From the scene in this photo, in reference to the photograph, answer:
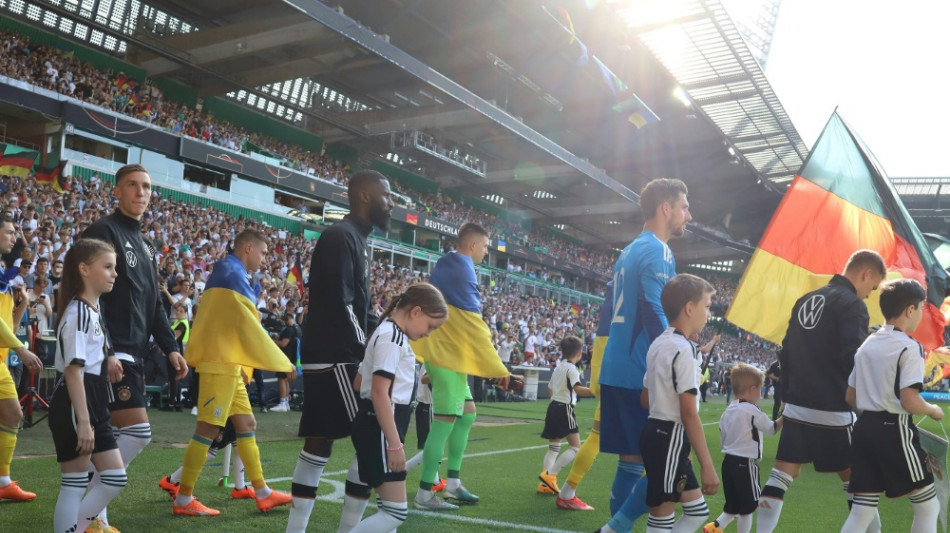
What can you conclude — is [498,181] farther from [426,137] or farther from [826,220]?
[826,220]

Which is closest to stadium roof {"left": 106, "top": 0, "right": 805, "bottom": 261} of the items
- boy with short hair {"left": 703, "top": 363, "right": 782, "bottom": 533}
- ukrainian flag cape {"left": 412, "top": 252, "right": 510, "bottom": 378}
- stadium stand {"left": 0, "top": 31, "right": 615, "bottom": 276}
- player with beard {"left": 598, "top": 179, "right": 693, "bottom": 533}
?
stadium stand {"left": 0, "top": 31, "right": 615, "bottom": 276}

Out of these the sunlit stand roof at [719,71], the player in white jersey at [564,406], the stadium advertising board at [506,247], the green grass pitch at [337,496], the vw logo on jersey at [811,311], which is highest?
the sunlit stand roof at [719,71]

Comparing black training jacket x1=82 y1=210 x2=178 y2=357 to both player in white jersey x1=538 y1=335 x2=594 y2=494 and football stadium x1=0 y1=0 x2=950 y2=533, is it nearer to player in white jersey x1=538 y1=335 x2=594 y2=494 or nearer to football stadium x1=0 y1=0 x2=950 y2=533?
football stadium x1=0 y1=0 x2=950 y2=533

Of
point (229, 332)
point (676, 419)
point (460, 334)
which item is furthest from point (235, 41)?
point (676, 419)

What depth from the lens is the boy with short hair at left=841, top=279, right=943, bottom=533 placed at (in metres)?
3.98

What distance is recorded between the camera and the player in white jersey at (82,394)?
3480 millimetres

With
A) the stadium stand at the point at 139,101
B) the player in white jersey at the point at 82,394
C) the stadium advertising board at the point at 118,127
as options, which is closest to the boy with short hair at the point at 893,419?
the player in white jersey at the point at 82,394

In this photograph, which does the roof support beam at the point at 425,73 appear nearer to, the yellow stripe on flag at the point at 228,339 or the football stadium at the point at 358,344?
the football stadium at the point at 358,344

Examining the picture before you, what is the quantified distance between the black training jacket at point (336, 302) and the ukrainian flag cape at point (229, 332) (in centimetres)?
121

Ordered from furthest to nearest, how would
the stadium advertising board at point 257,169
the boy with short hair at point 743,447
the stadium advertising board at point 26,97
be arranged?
the stadium advertising board at point 257,169 → the stadium advertising board at point 26,97 → the boy with short hair at point 743,447

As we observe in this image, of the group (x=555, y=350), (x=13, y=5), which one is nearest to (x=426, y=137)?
(x=555, y=350)

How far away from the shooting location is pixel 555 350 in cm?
3100

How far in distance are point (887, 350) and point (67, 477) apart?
4.09m

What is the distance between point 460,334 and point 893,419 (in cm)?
300
